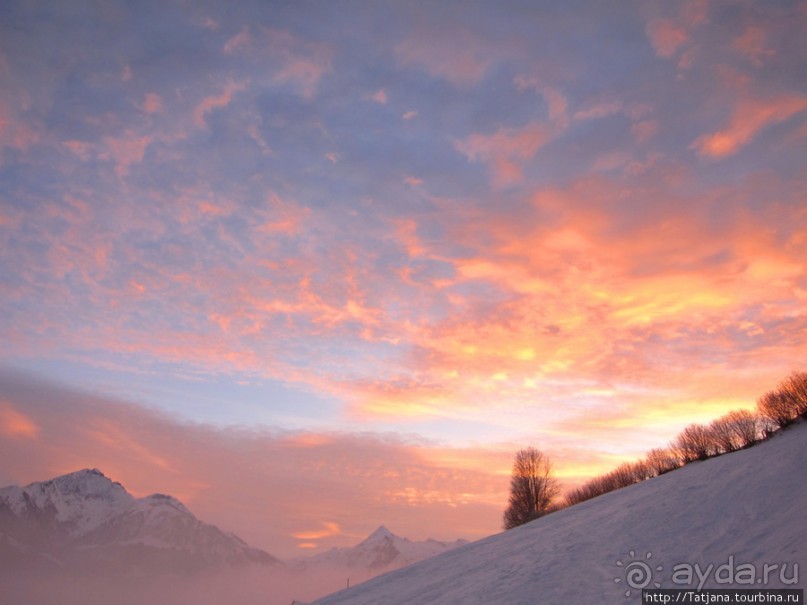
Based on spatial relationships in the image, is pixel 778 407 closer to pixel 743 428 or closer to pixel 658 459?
pixel 743 428

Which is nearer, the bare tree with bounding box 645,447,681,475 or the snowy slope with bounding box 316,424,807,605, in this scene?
the snowy slope with bounding box 316,424,807,605

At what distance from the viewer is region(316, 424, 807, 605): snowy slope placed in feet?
41.0

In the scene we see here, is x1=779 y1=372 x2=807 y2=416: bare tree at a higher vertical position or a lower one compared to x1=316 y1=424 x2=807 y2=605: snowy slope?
higher

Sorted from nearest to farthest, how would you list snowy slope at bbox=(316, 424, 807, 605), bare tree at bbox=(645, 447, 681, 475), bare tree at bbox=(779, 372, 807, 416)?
1. snowy slope at bbox=(316, 424, 807, 605)
2. bare tree at bbox=(779, 372, 807, 416)
3. bare tree at bbox=(645, 447, 681, 475)

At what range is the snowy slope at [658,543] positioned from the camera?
12.5m

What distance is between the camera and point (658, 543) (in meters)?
14.6

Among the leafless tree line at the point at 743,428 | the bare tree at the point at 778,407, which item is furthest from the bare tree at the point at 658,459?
the bare tree at the point at 778,407

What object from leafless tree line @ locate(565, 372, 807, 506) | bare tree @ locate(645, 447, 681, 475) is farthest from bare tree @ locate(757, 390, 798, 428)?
bare tree @ locate(645, 447, 681, 475)

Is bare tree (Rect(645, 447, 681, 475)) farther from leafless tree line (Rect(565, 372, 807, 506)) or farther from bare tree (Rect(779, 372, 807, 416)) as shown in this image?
bare tree (Rect(779, 372, 807, 416))

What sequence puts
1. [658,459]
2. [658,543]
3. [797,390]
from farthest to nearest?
1. [658,459]
2. [797,390]
3. [658,543]

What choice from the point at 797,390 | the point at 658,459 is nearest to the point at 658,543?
the point at 797,390

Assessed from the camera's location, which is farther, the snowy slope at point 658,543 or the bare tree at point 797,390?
the bare tree at point 797,390

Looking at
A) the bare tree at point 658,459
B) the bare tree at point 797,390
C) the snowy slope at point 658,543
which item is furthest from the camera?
the bare tree at point 658,459

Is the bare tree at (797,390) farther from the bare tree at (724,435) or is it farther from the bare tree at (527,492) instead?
the bare tree at (527,492)
